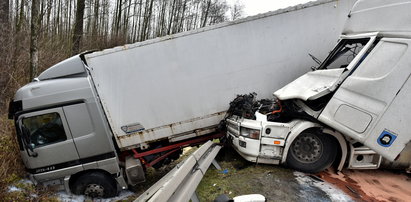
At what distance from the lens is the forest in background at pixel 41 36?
5.35 meters

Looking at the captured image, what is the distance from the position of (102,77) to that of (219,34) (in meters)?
2.56

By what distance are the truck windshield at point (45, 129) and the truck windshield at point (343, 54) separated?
5342 millimetres

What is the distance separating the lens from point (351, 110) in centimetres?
314

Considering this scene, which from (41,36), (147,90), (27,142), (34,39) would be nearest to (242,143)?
(147,90)

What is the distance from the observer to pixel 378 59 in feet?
10.1

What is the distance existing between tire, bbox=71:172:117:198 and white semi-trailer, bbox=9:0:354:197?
20mm

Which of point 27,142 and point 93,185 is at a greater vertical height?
point 27,142

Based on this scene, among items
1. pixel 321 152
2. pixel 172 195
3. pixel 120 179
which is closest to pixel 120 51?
pixel 120 179

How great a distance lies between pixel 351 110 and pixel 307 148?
0.95 meters

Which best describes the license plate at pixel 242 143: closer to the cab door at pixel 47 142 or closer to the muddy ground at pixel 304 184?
the muddy ground at pixel 304 184

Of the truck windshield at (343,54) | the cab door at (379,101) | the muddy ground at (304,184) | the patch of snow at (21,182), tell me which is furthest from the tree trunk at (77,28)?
the cab door at (379,101)

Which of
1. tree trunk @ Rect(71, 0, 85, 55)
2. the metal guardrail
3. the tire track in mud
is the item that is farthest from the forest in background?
the tire track in mud

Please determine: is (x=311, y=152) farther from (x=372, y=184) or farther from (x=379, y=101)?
(x=379, y=101)

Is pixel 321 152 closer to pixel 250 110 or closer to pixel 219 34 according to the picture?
pixel 250 110
